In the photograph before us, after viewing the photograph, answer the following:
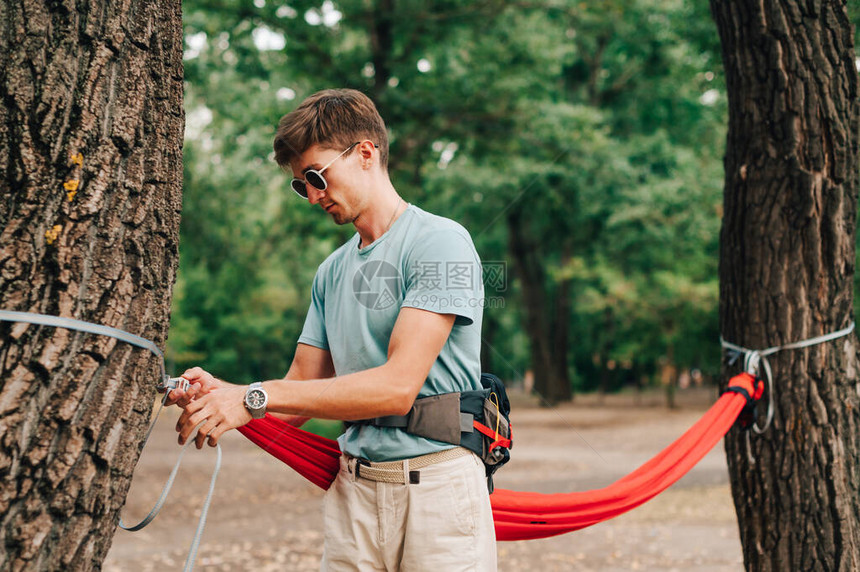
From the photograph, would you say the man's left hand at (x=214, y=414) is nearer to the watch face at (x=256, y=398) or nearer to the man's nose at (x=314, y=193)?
the watch face at (x=256, y=398)

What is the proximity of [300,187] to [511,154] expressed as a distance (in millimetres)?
11623

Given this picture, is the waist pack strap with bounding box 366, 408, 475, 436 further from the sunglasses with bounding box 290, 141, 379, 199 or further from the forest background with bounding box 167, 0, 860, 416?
the forest background with bounding box 167, 0, 860, 416

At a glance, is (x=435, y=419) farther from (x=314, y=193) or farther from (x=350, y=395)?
(x=314, y=193)

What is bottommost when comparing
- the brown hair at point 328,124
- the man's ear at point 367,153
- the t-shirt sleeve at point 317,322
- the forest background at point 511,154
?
the t-shirt sleeve at point 317,322

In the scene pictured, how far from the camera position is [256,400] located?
157cm

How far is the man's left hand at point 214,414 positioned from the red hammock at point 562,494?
→ 0.44 metres

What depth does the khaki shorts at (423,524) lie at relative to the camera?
175 cm

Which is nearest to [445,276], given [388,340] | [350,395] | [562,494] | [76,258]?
[388,340]

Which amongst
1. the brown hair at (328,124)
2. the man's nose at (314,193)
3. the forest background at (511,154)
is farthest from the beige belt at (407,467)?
the forest background at (511,154)

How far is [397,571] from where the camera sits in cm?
183

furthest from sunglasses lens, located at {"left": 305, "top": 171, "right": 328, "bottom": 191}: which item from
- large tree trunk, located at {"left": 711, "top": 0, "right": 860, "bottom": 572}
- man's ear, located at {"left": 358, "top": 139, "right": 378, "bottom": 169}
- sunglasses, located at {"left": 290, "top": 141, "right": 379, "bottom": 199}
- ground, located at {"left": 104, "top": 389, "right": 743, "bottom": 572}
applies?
ground, located at {"left": 104, "top": 389, "right": 743, "bottom": 572}

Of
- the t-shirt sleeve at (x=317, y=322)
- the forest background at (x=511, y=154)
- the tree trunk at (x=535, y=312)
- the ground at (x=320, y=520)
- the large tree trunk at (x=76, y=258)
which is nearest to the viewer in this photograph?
the large tree trunk at (x=76, y=258)

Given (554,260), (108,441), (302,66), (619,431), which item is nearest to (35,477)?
(108,441)

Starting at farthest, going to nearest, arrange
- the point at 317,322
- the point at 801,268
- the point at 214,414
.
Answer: the point at 801,268
the point at 317,322
the point at 214,414
